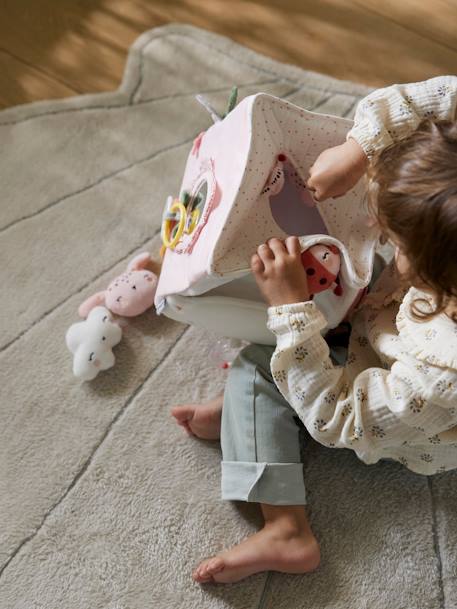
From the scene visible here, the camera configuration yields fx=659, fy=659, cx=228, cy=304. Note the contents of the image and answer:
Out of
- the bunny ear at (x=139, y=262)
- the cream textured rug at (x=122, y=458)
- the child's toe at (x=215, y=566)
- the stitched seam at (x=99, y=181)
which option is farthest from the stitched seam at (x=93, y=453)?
the stitched seam at (x=99, y=181)

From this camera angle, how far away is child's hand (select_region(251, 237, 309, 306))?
0.79 meters

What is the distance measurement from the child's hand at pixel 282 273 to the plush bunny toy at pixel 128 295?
332 millimetres

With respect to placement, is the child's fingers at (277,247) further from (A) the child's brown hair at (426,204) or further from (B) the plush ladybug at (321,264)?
(A) the child's brown hair at (426,204)

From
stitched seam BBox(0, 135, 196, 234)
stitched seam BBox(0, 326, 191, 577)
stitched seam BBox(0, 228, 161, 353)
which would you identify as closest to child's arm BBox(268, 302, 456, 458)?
stitched seam BBox(0, 326, 191, 577)

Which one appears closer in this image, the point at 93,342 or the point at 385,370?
the point at 385,370

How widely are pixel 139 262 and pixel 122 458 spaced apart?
0.33 m

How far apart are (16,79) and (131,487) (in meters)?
0.85

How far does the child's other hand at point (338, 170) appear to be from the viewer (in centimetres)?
83

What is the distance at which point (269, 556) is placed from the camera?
0.90 m

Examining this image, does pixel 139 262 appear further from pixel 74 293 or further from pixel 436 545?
pixel 436 545

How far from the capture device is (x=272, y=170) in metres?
0.87

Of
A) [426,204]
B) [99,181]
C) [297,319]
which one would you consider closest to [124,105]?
[99,181]

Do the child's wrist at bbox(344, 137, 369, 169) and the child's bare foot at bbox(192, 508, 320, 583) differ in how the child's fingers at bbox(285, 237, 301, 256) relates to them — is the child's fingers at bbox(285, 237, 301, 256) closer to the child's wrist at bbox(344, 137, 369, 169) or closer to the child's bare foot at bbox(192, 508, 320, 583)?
the child's wrist at bbox(344, 137, 369, 169)

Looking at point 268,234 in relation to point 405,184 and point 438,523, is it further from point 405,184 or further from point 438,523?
point 438,523
